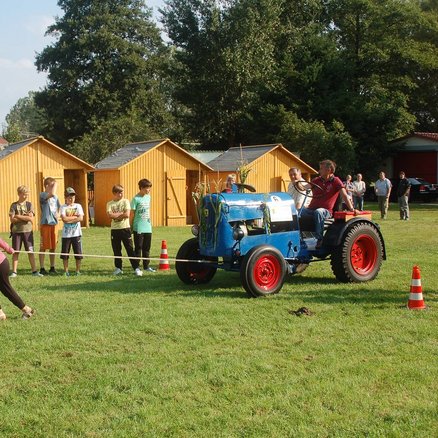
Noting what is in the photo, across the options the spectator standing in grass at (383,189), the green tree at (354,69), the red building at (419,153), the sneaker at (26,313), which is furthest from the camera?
the red building at (419,153)

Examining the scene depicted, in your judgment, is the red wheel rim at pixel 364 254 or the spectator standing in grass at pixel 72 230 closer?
the red wheel rim at pixel 364 254

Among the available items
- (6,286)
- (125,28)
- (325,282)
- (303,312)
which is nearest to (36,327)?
(6,286)

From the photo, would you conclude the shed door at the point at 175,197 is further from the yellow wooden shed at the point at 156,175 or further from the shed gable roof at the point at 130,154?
the shed gable roof at the point at 130,154

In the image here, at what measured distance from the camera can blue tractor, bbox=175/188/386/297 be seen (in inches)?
354

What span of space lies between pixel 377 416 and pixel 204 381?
4.93 ft

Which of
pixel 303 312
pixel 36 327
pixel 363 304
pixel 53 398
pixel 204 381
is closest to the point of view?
pixel 53 398

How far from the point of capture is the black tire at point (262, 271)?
870cm

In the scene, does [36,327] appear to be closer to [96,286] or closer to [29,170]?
[96,286]

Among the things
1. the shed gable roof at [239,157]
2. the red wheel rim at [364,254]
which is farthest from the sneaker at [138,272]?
the shed gable roof at [239,157]

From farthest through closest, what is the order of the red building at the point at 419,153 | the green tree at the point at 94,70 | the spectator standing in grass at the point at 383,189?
1. the green tree at the point at 94,70
2. the red building at the point at 419,153
3. the spectator standing in grass at the point at 383,189

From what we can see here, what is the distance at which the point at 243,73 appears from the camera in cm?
4225

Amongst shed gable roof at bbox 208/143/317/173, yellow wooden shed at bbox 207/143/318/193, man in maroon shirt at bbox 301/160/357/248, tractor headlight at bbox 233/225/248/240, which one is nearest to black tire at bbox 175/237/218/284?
tractor headlight at bbox 233/225/248/240

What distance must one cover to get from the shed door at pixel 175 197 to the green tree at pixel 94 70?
20.6m

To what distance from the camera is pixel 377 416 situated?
463 cm
